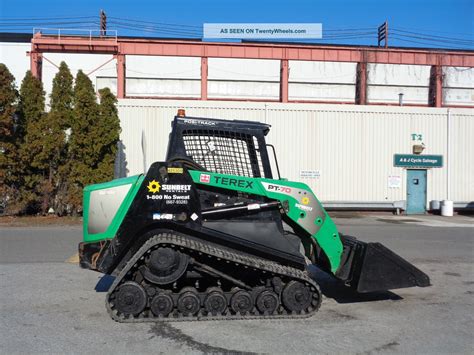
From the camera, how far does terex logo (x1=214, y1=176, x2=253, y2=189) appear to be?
5.00 meters

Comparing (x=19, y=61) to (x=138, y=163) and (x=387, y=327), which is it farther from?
(x=387, y=327)

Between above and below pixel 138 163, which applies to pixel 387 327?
below

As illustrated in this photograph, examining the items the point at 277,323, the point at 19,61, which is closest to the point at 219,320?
the point at 277,323

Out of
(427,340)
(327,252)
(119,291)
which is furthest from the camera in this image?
(327,252)

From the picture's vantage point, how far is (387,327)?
4750 mm

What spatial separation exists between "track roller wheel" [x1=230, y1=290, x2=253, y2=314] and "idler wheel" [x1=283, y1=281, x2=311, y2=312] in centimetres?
39

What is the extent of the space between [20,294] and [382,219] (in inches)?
594

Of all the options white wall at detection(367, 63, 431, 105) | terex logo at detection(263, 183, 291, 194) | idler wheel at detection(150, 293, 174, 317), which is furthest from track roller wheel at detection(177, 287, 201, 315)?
white wall at detection(367, 63, 431, 105)

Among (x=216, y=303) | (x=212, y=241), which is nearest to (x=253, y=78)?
(x=212, y=241)

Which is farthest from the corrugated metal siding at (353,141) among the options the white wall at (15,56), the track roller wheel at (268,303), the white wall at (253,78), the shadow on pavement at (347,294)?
the track roller wheel at (268,303)

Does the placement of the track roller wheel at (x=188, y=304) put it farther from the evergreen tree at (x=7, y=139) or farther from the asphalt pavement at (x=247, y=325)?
the evergreen tree at (x=7, y=139)

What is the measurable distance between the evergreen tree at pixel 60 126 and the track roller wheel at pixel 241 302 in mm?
13210

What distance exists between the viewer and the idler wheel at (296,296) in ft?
16.0

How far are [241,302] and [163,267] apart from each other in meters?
0.94
